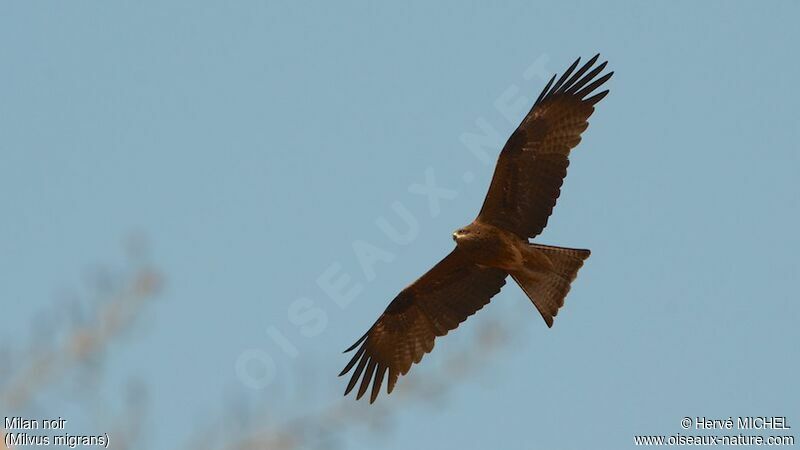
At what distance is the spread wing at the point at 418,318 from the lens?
1142cm

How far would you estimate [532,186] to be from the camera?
415 inches

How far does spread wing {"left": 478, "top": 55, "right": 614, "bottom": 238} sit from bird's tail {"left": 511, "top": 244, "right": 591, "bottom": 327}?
0.33 metres

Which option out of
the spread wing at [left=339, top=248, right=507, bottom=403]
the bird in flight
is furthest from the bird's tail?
the spread wing at [left=339, top=248, right=507, bottom=403]

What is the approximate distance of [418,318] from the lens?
11.8 metres

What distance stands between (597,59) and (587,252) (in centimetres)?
192

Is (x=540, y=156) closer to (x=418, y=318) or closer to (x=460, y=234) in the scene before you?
(x=460, y=234)

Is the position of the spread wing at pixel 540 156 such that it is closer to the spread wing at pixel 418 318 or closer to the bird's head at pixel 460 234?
the bird's head at pixel 460 234

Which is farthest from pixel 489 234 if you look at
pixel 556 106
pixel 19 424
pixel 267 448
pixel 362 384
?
pixel 267 448

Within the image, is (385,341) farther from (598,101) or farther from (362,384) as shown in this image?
(598,101)

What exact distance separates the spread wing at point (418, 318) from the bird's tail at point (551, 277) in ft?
1.87

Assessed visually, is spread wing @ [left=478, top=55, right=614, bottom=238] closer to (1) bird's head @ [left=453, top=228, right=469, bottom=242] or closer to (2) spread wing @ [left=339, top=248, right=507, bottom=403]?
(1) bird's head @ [left=453, top=228, right=469, bottom=242]

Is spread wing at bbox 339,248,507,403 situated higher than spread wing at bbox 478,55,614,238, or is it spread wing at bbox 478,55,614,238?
spread wing at bbox 478,55,614,238

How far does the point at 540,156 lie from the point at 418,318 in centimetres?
245

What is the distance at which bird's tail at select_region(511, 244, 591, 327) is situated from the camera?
10.7 m
